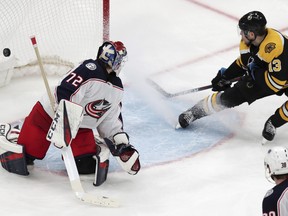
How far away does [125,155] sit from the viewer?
11.5 feet

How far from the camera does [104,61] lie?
3.39 m

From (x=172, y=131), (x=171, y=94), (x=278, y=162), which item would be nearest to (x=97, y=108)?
(x=172, y=131)

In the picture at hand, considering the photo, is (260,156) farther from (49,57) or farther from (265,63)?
(49,57)

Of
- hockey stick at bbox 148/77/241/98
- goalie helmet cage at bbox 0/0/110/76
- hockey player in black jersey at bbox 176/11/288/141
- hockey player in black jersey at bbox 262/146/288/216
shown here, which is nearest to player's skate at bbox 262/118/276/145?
hockey player in black jersey at bbox 176/11/288/141

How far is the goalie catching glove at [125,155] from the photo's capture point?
3502 mm

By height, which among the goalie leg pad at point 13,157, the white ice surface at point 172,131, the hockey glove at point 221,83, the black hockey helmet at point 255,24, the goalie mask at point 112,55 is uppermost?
the goalie mask at point 112,55

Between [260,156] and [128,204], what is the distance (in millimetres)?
875

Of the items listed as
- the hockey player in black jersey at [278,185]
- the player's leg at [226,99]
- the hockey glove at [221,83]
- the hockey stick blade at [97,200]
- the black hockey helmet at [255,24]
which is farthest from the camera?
the hockey glove at [221,83]

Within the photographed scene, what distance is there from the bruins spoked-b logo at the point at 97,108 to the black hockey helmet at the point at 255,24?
825 millimetres

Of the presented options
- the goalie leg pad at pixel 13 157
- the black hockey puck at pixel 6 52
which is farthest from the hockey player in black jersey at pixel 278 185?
the black hockey puck at pixel 6 52

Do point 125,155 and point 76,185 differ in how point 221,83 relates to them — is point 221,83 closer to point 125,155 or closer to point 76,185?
point 125,155

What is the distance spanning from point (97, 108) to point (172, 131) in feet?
2.58

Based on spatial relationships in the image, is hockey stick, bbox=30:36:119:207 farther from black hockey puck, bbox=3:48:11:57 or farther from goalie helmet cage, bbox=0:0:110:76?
goalie helmet cage, bbox=0:0:110:76

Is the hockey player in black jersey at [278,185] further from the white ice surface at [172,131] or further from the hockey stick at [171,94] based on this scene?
the hockey stick at [171,94]
